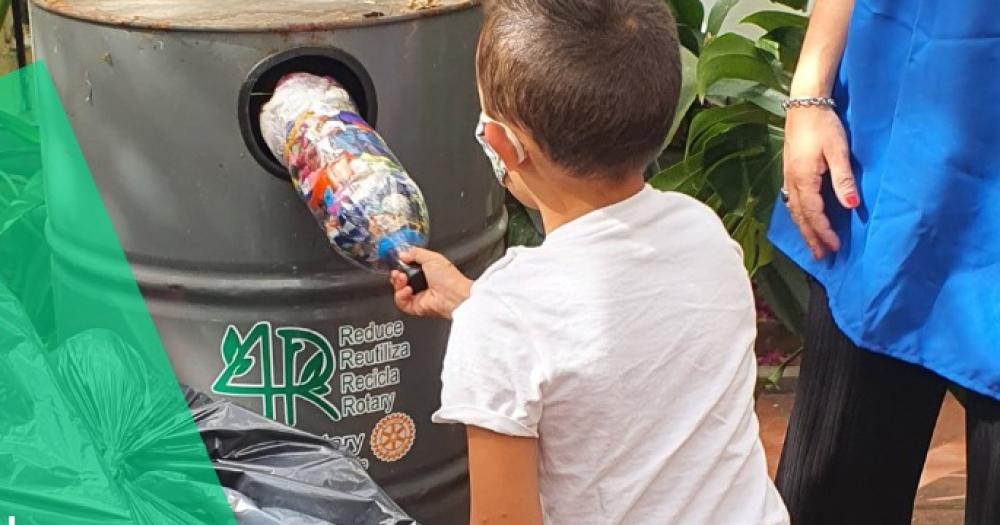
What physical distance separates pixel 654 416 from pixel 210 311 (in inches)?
36.9

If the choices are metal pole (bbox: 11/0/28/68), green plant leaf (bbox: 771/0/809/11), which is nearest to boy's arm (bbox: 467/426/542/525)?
green plant leaf (bbox: 771/0/809/11)

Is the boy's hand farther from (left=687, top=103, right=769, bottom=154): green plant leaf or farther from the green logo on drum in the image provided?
(left=687, top=103, right=769, bottom=154): green plant leaf

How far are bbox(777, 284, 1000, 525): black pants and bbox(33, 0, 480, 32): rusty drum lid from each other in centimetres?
71

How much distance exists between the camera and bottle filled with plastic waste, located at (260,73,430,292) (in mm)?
1745

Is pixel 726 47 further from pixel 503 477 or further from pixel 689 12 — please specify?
pixel 503 477

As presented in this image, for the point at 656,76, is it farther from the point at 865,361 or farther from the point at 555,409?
the point at 865,361

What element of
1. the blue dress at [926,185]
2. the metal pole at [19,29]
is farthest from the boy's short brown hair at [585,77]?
the metal pole at [19,29]

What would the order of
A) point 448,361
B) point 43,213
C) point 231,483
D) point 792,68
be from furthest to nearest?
point 792,68, point 43,213, point 231,483, point 448,361

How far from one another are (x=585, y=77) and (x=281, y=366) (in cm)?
94

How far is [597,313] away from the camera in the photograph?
1.26m

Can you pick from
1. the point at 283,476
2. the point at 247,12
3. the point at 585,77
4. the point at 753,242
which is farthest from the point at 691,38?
the point at 585,77

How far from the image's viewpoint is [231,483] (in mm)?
1596

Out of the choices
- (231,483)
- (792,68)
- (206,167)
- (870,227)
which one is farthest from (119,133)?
(792,68)

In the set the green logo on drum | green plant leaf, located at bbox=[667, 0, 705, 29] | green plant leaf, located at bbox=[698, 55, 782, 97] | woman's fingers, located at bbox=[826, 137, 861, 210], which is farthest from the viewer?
green plant leaf, located at bbox=[667, 0, 705, 29]
